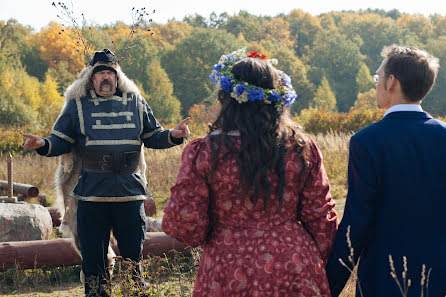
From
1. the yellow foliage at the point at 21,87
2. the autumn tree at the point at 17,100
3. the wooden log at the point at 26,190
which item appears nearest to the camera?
the wooden log at the point at 26,190

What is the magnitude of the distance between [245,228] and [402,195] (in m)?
0.69

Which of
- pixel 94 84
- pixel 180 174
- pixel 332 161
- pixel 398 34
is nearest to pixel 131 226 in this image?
pixel 94 84

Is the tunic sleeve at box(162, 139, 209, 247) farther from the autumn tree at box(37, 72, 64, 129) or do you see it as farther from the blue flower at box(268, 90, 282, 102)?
the autumn tree at box(37, 72, 64, 129)

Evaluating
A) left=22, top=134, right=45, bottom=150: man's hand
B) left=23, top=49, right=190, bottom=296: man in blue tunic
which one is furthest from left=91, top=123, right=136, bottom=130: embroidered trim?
left=22, top=134, right=45, bottom=150: man's hand

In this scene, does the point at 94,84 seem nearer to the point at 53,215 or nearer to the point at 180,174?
the point at 180,174

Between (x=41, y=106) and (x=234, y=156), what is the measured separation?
38103 millimetres

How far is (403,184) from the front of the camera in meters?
2.70

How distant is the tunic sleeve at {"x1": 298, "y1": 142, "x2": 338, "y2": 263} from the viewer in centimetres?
284

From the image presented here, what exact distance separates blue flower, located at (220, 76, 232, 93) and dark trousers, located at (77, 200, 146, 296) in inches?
74.4

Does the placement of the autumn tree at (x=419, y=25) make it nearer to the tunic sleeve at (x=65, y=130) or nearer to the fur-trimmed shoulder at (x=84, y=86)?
the fur-trimmed shoulder at (x=84, y=86)

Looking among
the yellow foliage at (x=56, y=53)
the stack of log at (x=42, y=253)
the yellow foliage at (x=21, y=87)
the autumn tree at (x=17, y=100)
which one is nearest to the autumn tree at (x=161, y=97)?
the yellow foliage at (x=56, y=53)

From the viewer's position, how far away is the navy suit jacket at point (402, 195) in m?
2.70

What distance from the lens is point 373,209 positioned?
2.78 metres

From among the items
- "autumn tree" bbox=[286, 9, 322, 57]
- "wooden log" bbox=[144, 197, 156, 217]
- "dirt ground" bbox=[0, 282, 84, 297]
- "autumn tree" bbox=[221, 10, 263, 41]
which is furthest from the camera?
"autumn tree" bbox=[286, 9, 322, 57]
